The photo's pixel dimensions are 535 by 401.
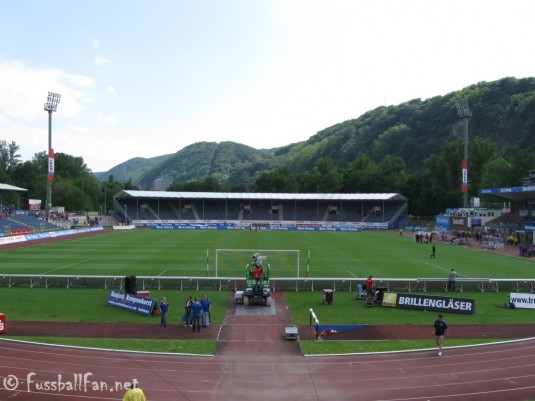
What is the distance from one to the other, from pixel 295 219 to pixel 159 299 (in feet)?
252

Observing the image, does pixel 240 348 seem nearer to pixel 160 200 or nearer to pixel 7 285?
pixel 7 285

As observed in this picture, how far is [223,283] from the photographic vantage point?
1104 inches

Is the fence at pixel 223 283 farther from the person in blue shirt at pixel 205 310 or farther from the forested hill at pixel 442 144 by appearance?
the forested hill at pixel 442 144

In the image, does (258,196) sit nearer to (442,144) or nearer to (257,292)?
(442,144)

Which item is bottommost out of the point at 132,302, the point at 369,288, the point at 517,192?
the point at 132,302

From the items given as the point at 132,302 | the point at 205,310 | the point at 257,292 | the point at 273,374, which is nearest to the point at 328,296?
the point at 257,292

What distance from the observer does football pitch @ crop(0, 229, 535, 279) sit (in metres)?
33.8

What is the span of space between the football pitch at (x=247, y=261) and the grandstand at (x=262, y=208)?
43215 millimetres

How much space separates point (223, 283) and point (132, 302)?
662 cm

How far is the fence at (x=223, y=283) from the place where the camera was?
2766 cm

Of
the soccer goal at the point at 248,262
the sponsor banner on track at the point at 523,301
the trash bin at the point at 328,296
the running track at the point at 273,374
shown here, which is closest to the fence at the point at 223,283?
the soccer goal at the point at 248,262

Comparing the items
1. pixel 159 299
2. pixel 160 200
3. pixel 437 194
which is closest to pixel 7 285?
pixel 159 299

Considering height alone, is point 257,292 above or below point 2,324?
above

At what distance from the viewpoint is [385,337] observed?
18.5 meters
